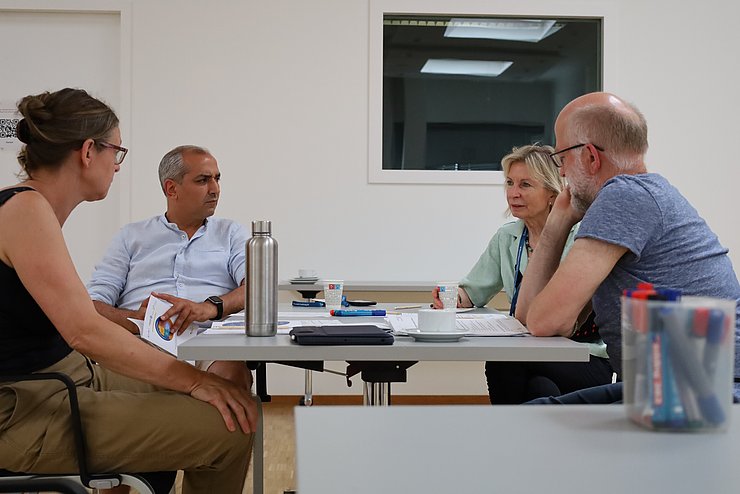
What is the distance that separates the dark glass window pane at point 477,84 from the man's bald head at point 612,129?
2.69 m

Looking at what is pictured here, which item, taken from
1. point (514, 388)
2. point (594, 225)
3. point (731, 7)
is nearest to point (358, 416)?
point (594, 225)

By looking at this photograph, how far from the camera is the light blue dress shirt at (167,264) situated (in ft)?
9.80

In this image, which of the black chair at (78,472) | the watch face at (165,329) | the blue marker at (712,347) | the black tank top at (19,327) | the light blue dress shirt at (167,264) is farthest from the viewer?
the light blue dress shirt at (167,264)

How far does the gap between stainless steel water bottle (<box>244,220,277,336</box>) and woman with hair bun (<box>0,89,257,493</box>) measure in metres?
0.15

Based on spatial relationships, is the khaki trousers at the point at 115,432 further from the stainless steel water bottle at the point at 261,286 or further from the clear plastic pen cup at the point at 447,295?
the clear plastic pen cup at the point at 447,295

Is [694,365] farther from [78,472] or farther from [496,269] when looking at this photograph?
[496,269]

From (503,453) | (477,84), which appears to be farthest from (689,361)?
(477,84)

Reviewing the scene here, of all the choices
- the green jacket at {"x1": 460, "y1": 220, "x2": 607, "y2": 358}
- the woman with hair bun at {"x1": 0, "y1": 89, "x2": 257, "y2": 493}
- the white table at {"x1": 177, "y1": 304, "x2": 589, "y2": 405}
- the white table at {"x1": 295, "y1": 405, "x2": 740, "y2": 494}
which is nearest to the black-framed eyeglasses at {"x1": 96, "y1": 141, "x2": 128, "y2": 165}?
the woman with hair bun at {"x1": 0, "y1": 89, "x2": 257, "y2": 493}

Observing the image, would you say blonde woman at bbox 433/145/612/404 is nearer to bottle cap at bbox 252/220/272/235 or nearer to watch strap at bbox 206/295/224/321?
watch strap at bbox 206/295/224/321

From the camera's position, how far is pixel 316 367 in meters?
1.72

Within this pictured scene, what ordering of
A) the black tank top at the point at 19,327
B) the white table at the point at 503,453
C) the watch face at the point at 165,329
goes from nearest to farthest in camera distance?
the white table at the point at 503,453 < the black tank top at the point at 19,327 < the watch face at the point at 165,329

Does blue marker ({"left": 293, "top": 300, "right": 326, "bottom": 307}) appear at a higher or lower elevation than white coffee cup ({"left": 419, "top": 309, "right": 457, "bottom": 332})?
lower

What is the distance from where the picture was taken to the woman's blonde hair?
2.85 meters

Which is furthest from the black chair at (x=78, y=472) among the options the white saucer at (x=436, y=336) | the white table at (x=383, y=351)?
the white saucer at (x=436, y=336)
